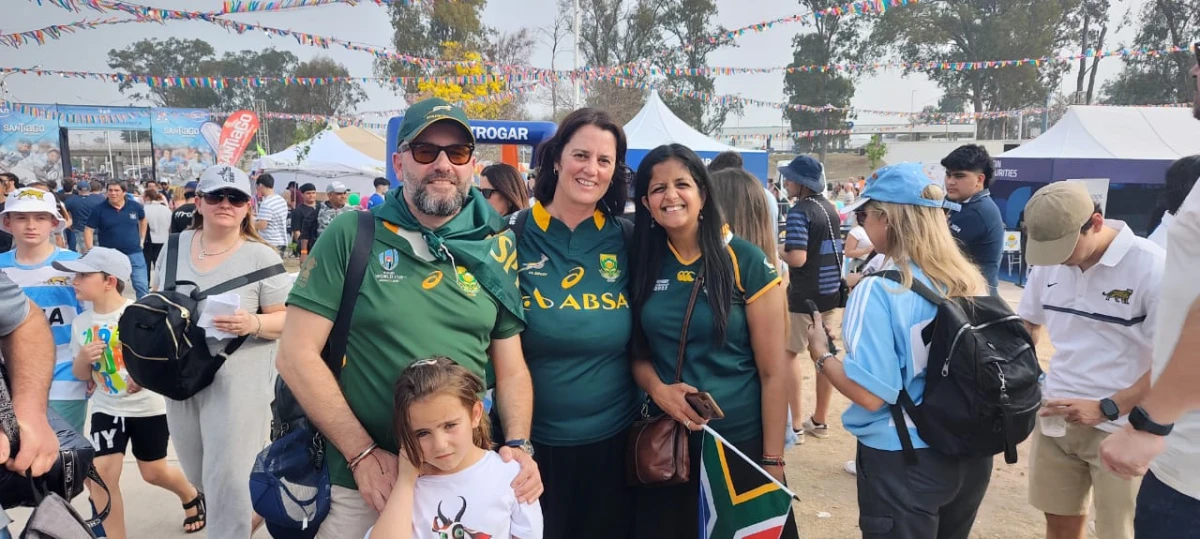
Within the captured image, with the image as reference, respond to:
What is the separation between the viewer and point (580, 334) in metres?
2.25

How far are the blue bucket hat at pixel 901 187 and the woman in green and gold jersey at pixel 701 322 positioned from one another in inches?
17.8

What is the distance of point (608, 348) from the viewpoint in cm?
230

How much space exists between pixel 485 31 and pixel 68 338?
124 ft

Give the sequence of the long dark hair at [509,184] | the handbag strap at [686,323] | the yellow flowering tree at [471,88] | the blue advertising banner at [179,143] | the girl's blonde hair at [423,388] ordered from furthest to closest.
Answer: the blue advertising banner at [179,143] → the yellow flowering tree at [471,88] → the long dark hair at [509,184] → the handbag strap at [686,323] → the girl's blonde hair at [423,388]

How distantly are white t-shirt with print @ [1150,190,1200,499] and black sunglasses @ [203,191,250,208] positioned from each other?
3.37 metres

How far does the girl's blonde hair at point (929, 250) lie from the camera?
2.14 metres

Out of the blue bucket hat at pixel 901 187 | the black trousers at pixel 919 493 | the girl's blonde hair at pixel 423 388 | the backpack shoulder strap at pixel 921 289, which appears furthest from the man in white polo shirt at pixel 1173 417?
the girl's blonde hair at pixel 423 388

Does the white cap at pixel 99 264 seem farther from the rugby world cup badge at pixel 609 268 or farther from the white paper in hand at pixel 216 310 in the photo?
the rugby world cup badge at pixel 609 268

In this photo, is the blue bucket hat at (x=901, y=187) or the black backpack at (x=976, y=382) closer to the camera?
the black backpack at (x=976, y=382)

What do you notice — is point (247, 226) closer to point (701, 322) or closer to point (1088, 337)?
Result: point (701, 322)

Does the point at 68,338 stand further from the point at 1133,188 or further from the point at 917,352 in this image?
the point at 1133,188

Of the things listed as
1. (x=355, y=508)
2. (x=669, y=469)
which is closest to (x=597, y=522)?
(x=669, y=469)

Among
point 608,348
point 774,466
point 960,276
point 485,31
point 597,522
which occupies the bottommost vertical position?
point 597,522

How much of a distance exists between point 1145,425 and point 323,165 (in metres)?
24.1
